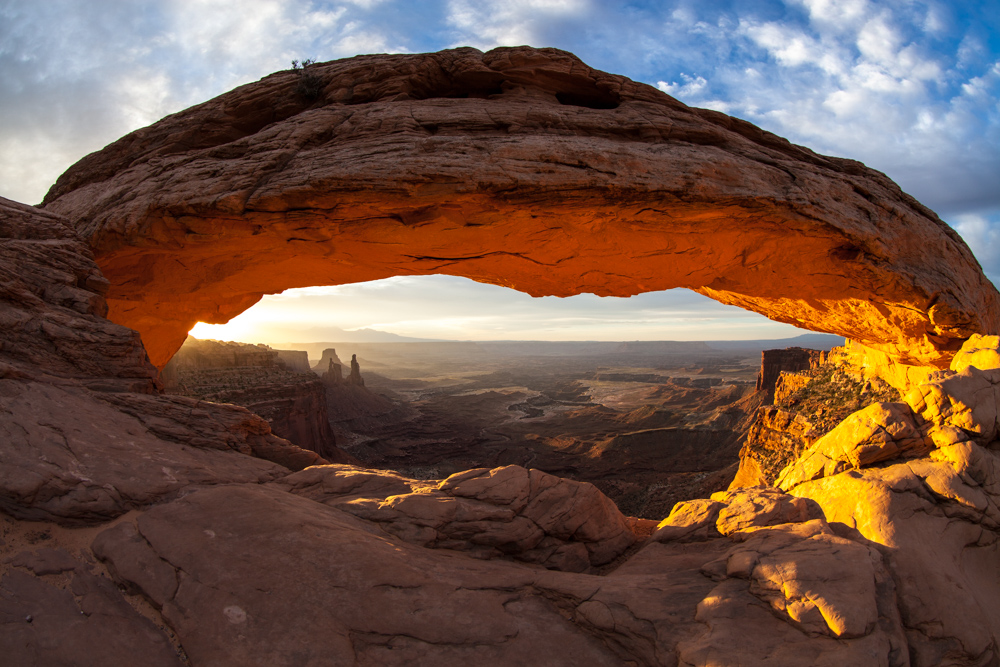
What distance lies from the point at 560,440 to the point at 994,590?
110 feet

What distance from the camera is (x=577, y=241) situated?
8805 millimetres

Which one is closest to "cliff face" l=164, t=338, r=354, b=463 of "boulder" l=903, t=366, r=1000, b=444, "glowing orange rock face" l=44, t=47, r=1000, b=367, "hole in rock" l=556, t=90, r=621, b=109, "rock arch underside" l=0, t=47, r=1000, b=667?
"rock arch underside" l=0, t=47, r=1000, b=667

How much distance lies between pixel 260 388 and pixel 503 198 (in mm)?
23772

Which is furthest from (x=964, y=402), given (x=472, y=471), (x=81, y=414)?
(x=81, y=414)

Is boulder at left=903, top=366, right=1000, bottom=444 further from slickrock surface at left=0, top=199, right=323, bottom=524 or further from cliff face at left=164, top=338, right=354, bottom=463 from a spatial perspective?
cliff face at left=164, top=338, right=354, bottom=463

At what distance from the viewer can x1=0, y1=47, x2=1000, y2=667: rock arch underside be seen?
385 cm

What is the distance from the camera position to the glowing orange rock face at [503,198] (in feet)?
24.3

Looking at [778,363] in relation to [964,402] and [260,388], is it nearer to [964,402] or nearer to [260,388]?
[964,402]

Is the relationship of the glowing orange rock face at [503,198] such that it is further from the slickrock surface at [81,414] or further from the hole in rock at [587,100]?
the slickrock surface at [81,414]

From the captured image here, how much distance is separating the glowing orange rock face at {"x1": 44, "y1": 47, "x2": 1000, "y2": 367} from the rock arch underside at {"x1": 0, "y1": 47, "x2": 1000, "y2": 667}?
6 cm

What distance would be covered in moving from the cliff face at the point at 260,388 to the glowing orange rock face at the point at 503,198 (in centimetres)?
1416

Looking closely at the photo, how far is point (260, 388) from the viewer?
2567cm

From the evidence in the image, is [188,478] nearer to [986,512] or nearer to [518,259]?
[518,259]

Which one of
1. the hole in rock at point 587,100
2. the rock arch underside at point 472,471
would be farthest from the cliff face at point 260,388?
the hole in rock at point 587,100
